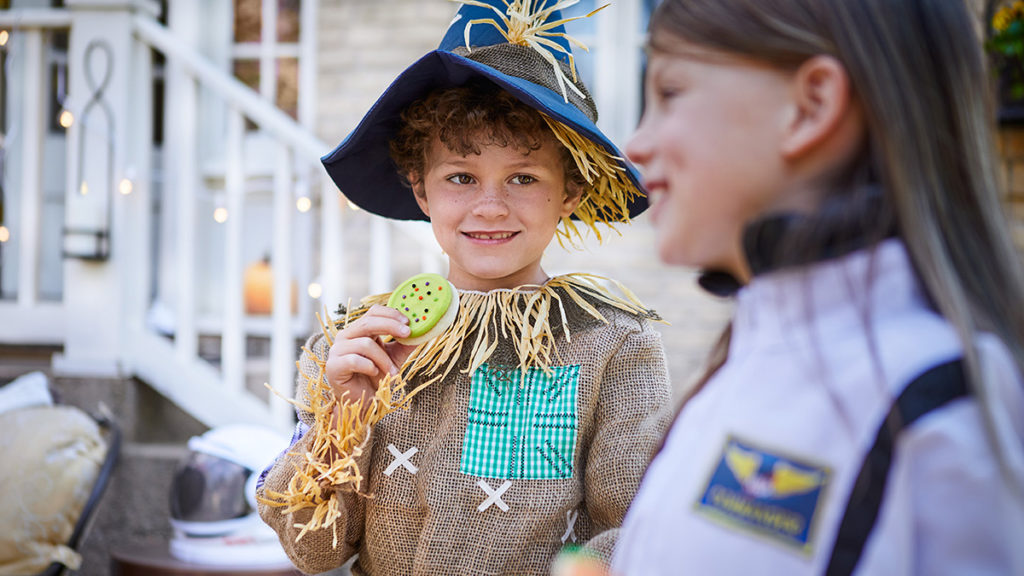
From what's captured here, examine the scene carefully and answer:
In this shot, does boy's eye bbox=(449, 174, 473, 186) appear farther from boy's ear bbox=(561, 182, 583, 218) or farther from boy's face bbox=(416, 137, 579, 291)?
boy's ear bbox=(561, 182, 583, 218)

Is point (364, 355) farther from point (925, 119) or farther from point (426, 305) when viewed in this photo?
point (925, 119)

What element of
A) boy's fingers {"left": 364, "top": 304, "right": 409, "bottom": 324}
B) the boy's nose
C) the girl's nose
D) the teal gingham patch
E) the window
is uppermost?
the window

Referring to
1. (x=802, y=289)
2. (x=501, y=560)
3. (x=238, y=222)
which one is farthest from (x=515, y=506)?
(x=238, y=222)

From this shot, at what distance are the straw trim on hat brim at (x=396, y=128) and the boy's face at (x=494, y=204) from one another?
0.38 ft

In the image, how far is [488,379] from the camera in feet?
5.31

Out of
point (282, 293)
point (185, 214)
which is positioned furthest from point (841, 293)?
point (185, 214)

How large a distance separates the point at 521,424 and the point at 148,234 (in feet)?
9.45

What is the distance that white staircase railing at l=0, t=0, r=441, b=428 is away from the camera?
3783 millimetres

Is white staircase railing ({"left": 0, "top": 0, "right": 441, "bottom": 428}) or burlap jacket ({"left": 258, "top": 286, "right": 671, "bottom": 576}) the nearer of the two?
burlap jacket ({"left": 258, "top": 286, "right": 671, "bottom": 576})

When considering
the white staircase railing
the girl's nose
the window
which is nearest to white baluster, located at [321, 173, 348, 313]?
the white staircase railing

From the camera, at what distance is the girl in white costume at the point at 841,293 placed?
2.21 feet

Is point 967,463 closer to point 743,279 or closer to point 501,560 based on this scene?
point 743,279

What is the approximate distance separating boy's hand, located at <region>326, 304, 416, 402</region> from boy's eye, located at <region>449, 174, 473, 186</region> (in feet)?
0.95

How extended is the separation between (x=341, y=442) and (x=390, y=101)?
26.9 inches
